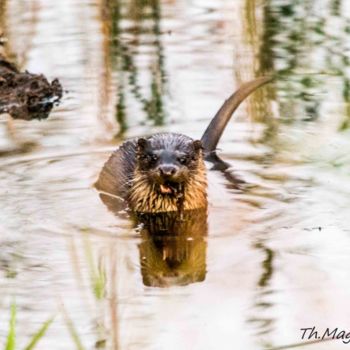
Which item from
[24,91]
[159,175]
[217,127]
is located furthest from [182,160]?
[24,91]

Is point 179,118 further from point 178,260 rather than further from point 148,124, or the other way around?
point 178,260

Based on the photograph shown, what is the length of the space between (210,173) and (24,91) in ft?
7.54

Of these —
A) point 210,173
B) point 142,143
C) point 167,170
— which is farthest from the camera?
point 210,173

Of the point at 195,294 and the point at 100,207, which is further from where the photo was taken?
the point at 100,207

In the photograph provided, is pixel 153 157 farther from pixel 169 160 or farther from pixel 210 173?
pixel 210 173

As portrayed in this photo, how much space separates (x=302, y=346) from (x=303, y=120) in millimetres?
3953

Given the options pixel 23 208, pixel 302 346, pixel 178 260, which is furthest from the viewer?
pixel 23 208

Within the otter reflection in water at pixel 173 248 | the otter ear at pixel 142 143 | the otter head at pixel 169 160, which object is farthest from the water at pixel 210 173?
the otter ear at pixel 142 143

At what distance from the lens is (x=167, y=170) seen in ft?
23.3

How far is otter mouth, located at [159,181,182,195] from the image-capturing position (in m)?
7.44

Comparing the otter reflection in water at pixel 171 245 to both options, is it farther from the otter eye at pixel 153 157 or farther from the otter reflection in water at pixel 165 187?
the otter eye at pixel 153 157

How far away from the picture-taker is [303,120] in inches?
346

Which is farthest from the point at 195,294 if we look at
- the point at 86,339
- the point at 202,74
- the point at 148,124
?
Answer: the point at 202,74

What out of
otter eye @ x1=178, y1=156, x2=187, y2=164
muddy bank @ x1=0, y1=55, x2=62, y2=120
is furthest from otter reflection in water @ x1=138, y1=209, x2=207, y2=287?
muddy bank @ x1=0, y1=55, x2=62, y2=120
